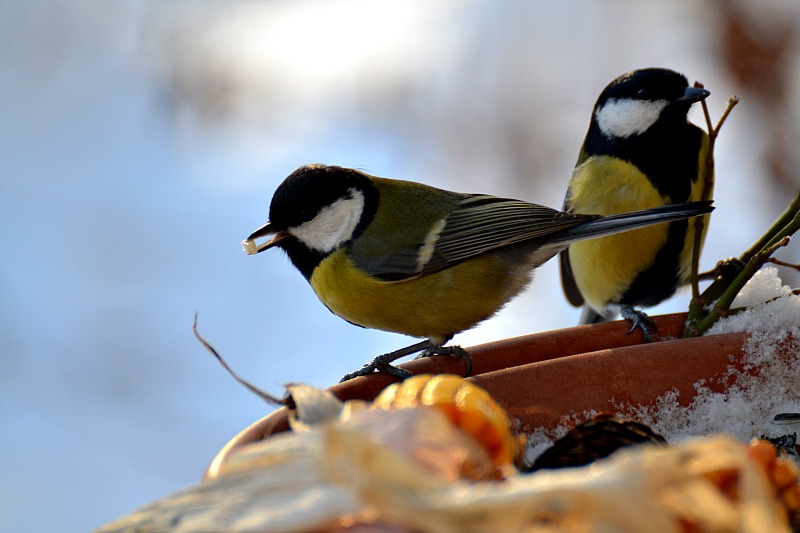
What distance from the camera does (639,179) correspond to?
4.62 feet

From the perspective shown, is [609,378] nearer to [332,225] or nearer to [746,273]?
[746,273]

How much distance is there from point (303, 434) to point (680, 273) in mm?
1154

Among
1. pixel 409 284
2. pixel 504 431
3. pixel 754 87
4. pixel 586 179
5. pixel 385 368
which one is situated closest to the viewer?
pixel 504 431

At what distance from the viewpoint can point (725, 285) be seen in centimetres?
106

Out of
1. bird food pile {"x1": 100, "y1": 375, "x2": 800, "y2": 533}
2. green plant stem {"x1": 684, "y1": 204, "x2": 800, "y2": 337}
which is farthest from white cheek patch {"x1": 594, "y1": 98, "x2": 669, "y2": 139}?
bird food pile {"x1": 100, "y1": 375, "x2": 800, "y2": 533}

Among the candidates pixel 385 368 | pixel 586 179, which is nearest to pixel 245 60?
pixel 586 179

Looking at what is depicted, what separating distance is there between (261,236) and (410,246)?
8.5 inches

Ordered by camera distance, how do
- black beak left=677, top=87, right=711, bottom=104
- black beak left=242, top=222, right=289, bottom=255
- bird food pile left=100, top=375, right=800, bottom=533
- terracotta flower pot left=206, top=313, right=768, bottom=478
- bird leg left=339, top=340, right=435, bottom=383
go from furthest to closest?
black beak left=677, top=87, right=711, bottom=104 < black beak left=242, top=222, right=289, bottom=255 < bird leg left=339, top=340, right=435, bottom=383 < terracotta flower pot left=206, top=313, right=768, bottom=478 < bird food pile left=100, top=375, right=800, bottom=533

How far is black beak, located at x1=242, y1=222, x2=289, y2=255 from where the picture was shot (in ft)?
3.98

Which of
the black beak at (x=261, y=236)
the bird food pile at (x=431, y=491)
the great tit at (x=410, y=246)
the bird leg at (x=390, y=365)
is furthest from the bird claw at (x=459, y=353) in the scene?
the bird food pile at (x=431, y=491)

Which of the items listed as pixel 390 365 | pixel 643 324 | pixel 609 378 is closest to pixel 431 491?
pixel 609 378

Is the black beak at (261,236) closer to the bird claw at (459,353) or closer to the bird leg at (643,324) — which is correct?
the bird claw at (459,353)

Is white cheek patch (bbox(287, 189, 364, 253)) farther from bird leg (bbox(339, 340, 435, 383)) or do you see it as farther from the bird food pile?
the bird food pile

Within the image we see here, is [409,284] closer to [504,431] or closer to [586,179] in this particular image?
[586,179]
